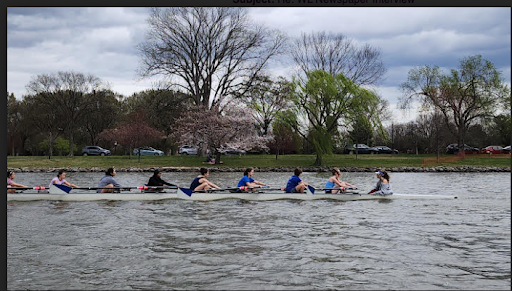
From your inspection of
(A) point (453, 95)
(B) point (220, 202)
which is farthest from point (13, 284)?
(A) point (453, 95)

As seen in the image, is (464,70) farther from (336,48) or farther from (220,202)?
(220,202)

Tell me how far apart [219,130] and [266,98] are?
37.3 feet

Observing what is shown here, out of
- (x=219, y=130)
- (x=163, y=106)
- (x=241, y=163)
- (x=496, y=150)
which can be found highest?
(x=163, y=106)

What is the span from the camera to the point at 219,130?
47.9 metres

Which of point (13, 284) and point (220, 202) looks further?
point (220, 202)

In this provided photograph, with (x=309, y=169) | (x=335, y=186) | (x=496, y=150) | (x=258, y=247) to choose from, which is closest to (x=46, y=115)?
(x=309, y=169)

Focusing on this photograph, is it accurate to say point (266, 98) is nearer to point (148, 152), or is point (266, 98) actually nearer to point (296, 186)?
point (148, 152)

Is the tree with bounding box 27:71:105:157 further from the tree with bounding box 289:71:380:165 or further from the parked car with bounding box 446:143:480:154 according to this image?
A: the parked car with bounding box 446:143:480:154

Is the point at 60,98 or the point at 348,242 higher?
the point at 60,98

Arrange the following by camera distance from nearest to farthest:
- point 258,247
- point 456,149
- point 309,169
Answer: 1. point 258,247
2. point 309,169
3. point 456,149

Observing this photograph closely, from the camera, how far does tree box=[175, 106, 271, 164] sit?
47844mm

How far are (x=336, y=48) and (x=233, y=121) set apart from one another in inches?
523

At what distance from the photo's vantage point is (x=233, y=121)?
49.0 m

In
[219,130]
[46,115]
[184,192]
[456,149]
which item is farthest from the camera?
[456,149]
